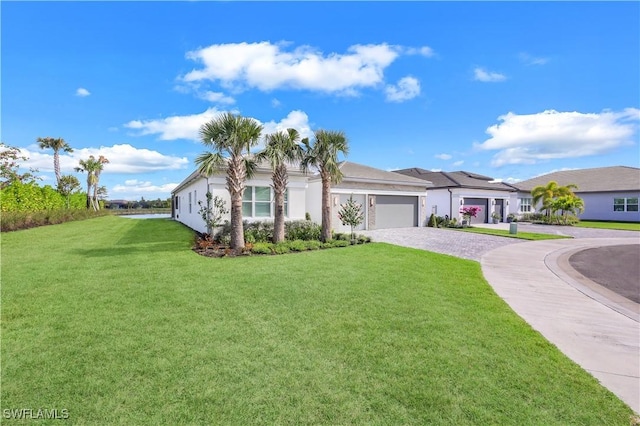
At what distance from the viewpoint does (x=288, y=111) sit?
1681 centimetres

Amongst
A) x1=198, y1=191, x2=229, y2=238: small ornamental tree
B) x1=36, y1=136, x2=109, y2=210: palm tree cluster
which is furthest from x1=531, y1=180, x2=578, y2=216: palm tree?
x1=36, y1=136, x2=109, y2=210: palm tree cluster

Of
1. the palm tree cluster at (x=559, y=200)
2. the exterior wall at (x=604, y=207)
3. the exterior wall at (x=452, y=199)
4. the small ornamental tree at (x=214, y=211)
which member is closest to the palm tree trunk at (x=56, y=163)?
the small ornamental tree at (x=214, y=211)

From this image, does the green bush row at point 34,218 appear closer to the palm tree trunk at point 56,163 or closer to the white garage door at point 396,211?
the palm tree trunk at point 56,163

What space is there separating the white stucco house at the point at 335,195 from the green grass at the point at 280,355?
25.7ft

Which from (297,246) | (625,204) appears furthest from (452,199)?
(625,204)

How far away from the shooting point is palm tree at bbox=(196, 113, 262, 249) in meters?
11.1

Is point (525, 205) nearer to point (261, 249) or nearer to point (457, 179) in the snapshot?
point (457, 179)

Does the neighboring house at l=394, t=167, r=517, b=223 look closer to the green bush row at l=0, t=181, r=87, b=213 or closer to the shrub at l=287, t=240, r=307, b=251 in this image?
the shrub at l=287, t=240, r=307, b=251

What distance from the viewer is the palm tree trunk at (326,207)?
1400cm

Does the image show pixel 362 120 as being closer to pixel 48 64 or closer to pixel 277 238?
pixel 277 238

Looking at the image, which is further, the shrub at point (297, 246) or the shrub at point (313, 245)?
the shrub at point (313, 245)

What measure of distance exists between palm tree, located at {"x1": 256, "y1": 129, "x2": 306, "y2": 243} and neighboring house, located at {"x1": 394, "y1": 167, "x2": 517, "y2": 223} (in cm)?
1752

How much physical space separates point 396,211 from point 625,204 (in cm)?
2722

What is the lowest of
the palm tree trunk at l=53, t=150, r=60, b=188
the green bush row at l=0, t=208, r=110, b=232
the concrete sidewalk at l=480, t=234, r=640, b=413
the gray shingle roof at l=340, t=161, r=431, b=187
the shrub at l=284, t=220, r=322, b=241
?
the concrete sidewalk at l=480, t=234, r=640, b=413
